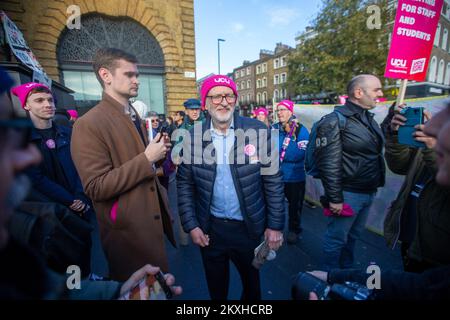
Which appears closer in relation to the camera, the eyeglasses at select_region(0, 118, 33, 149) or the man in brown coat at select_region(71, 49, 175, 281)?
the eyeglasses at select_region(0, 118, 33, 149)

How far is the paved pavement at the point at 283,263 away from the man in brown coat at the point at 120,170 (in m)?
0.96

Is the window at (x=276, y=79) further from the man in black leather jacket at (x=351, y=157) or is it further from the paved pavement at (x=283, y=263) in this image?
the man in black leather jacket at (x=351, y=157)

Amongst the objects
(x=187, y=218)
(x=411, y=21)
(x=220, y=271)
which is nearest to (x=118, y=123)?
(x=187, y=218)

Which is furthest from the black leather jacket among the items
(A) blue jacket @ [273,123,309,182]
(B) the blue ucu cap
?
(B) the blue ucu cap

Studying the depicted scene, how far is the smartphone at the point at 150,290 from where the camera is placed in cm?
89

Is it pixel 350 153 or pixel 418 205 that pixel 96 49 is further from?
pixel 418 205

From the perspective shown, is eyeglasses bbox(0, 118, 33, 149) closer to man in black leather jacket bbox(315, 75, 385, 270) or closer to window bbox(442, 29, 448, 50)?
man in black leather jacket bbox(315, 75, 385, 270)

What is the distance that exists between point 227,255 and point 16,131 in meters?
1.75

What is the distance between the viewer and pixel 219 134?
1770mm

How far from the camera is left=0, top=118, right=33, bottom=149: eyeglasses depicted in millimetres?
404

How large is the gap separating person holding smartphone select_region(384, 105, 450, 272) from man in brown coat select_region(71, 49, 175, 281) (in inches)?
65.0

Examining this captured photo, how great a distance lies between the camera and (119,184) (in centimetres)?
138
